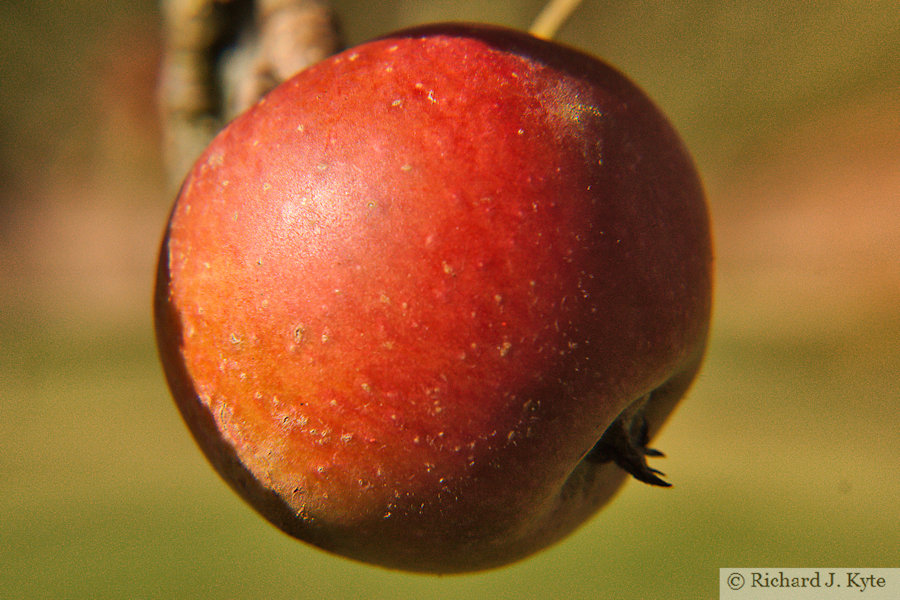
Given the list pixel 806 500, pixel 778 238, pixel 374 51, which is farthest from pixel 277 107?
pixel 778 238

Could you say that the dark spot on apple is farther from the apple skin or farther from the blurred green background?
the blurred green background

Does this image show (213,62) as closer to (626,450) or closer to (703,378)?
(626,450)

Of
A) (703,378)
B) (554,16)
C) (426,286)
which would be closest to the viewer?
(426,286)

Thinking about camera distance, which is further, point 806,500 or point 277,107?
point 806,500

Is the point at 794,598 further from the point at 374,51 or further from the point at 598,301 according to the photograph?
the point at 374,51

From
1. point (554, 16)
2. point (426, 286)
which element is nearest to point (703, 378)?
point (554, 16)

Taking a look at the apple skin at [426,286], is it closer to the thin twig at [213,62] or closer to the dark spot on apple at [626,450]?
the dark spot on apple at [626,450]

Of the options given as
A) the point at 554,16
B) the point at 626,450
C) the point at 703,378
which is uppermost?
the point at 554,16
